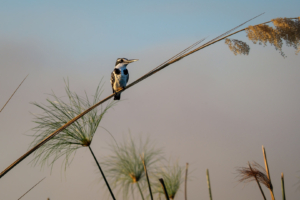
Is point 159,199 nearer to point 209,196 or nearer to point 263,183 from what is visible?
point 209,196

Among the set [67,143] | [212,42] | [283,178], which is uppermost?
[212,42]

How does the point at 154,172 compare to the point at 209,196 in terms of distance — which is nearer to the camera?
the point at 209,196

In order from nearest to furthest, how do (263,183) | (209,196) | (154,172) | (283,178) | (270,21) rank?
(270,21) → (283,178) → (263,183) → (209,196) → (154,172)

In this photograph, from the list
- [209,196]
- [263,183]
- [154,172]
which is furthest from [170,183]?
[263,183]

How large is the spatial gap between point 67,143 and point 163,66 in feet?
4.22

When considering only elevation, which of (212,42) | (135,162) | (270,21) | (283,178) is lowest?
(283,178)

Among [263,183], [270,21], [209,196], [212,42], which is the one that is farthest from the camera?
[209,196]

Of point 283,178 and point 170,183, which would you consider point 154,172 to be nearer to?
point 170,183

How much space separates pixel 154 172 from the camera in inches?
116

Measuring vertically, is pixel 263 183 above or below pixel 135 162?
below

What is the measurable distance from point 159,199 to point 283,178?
1.23 metres

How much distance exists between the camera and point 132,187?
2.91m

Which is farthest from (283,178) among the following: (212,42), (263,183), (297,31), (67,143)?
(67,143)

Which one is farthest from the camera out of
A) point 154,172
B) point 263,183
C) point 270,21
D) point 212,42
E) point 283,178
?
point 154,172
